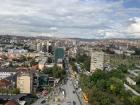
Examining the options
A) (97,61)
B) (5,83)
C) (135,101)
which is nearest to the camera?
(135,101)

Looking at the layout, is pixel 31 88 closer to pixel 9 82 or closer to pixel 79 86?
pixel 9 82

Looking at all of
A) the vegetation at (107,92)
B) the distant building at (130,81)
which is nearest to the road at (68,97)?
the vegetation at (107,92)

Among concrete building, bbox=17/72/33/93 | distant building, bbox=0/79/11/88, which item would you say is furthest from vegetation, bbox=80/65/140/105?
distant building, bbox=0/79/11/88

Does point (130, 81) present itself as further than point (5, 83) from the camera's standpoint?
Yes

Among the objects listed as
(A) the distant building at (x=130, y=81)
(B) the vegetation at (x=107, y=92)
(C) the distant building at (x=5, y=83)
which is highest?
(C) the distant building at (x=5, y=83)

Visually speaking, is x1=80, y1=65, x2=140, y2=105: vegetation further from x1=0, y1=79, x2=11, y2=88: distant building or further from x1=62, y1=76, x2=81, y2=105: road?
x1=0, y1=79, x2=11, y2=88: distant building

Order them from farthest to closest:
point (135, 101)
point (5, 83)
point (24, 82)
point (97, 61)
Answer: point (97, 61) → point (5, 83) → point (24, 82) → point (135, 101)

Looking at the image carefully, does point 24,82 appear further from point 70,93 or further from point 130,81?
point 130,81

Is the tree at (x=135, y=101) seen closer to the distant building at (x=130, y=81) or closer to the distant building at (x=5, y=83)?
the distant building at (x=5, y=83)

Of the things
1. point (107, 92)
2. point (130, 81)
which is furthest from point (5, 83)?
point (130, 81)

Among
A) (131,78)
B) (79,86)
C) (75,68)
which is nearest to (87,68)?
(75,68)

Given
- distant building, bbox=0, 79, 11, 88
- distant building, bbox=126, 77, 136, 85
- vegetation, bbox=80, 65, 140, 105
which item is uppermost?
distant building, bbox=0, 79, 11, 88
